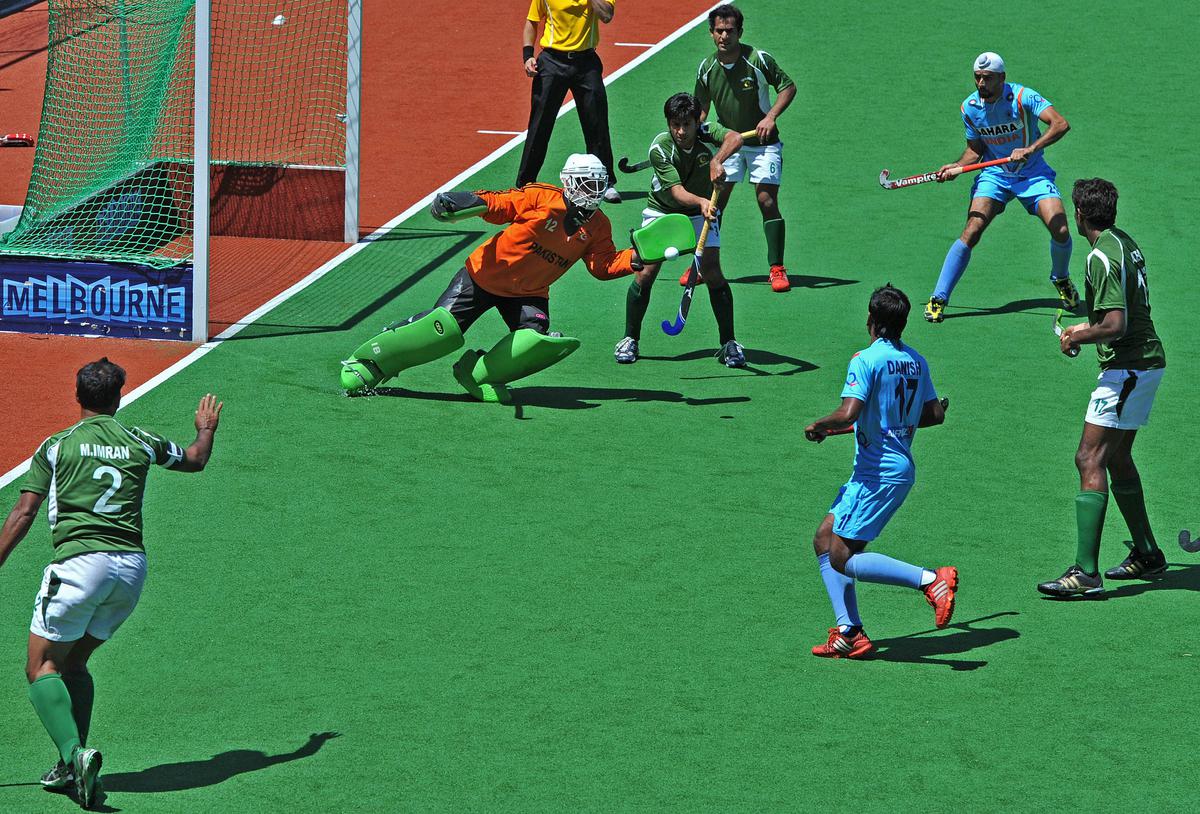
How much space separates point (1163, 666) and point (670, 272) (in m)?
7.79

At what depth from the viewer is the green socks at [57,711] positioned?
6781 millimetres

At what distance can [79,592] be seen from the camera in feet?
22.7

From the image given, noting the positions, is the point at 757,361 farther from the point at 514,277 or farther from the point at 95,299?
the point at 95,299

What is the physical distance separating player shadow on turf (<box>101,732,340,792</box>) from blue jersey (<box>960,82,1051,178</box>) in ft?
27.3

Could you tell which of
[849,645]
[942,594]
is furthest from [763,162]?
[942,594]

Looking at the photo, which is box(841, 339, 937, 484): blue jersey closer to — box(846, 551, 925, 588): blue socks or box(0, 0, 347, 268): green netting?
box(846, 551, 925, 588): blue socks

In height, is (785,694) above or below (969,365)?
below

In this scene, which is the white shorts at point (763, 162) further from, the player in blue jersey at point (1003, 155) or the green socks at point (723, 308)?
the green socks at point (723, 308)

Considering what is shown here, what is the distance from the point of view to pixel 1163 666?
27.8 ft

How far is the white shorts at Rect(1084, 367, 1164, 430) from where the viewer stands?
30.3 feet

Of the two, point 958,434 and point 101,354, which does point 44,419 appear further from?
point 958,434

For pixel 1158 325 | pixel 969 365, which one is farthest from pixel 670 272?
pixel 1158 325

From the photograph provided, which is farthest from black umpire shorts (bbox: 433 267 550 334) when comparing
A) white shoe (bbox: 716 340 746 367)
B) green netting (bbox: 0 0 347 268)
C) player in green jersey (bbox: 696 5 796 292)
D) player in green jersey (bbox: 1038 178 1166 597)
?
player in green jersey (bbox: 1038 178 1166 597)

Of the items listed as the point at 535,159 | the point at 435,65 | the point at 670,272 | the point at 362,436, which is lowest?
the point at 362,436
